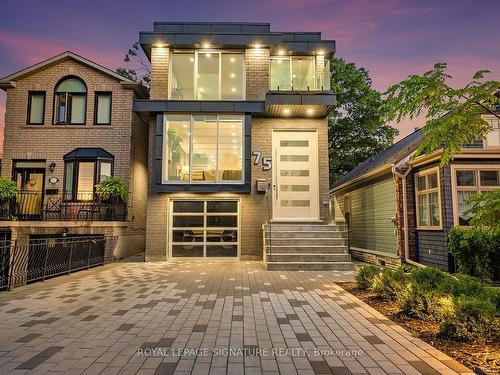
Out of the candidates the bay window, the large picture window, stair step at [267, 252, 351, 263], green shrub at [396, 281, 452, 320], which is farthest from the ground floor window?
green shrub at [396, 281, 452, 320]

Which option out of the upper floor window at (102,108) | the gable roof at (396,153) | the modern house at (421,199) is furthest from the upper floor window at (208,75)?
the modern house at (421,199)

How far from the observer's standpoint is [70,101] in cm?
1398

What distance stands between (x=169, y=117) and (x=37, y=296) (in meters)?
7.40

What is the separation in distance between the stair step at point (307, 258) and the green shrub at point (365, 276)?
291 centimetres

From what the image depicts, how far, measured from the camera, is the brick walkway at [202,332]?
10.2 ft

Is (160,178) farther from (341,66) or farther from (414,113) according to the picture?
(341,66)

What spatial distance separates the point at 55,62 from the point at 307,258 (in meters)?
13.5

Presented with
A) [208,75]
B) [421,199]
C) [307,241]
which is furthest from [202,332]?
[208,75]

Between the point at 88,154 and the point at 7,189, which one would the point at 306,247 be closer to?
the point at 88,154

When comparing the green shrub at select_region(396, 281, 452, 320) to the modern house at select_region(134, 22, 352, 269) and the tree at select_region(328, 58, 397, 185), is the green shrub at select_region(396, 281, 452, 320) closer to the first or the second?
the modern house at select_region(134, 22, 352, 269)

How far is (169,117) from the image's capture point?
462 inches

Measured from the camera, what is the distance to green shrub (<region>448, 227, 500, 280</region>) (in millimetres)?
7543

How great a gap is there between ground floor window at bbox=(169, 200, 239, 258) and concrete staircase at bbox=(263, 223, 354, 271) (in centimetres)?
150

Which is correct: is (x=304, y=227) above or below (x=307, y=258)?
above
